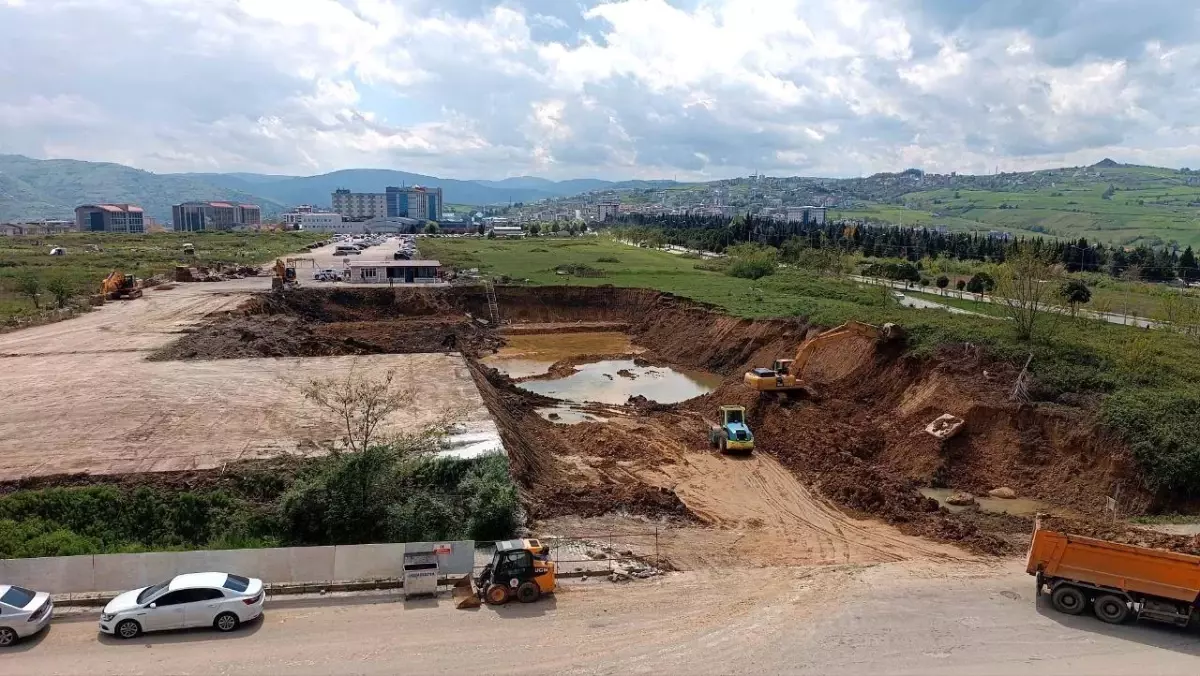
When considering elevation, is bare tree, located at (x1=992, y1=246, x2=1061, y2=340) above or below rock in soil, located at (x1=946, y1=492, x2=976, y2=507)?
above

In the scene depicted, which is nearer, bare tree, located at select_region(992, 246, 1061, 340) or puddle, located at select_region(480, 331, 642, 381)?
bare tree, located at select_region(992, 246, 1061, 340)

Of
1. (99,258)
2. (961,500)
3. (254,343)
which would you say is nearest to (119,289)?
(254,343)

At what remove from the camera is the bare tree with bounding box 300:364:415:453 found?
2216 centimetres

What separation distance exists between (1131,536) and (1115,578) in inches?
150

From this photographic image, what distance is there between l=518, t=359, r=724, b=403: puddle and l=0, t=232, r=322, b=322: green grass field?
35568mm

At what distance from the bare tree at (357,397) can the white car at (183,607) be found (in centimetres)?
596

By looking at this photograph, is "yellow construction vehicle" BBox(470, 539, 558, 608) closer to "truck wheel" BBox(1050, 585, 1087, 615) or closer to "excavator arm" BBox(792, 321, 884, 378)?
"truck wheel" BBox(1050, 585, 1087, 615)

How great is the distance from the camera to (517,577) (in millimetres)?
15398

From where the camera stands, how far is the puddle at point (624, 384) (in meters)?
40.5

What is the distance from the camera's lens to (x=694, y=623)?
14781 millimetres

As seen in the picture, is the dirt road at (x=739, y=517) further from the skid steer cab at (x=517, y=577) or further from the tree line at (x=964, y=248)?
the tree line at (x=964, y=248)

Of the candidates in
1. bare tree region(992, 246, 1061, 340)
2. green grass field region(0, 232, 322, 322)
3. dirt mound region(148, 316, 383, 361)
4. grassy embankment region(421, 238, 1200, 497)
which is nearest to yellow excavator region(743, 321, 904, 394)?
grassy embankment region(421, 238, 1200, 497)

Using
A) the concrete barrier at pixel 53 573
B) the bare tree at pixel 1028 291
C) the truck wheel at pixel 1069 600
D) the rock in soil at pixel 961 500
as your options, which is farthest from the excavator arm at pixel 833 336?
the concrete barrier at pixel 53 573

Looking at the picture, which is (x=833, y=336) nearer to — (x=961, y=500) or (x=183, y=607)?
(x=961, y=500)
